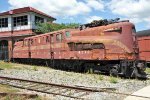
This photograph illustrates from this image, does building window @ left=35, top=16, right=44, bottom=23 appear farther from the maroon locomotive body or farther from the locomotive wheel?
the locomotive wheel

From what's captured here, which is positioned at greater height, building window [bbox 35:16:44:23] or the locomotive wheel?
building window [bbox 35:16:44:23]

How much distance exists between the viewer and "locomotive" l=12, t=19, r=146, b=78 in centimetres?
1744

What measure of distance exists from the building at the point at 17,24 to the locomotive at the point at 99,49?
60.3 feet

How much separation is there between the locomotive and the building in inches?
724

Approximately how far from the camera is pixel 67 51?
2152 cm

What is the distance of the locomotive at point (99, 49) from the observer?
17438 mm

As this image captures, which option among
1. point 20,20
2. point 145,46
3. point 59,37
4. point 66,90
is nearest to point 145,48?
point 145,46

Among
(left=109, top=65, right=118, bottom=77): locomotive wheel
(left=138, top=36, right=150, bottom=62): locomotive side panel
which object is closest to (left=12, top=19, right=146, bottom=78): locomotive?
(left=109, top=65, right=118, bottom=77): locomotive wheel

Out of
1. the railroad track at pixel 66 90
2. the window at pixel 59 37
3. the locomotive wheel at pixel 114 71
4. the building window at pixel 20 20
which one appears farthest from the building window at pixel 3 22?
the railroad track at pixel 66 90

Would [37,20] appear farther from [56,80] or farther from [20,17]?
[56,80]

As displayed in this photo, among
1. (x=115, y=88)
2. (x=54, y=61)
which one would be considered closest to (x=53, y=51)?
(x=54, y=61)

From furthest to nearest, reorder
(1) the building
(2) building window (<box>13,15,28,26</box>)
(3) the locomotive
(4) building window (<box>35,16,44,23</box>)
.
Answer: (4) building window (<box>35,16,44,23</box>), (2) building window (<box>13,15,28,26</box>), (1) the building, (3) the locomotive

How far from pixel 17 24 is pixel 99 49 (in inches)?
1081

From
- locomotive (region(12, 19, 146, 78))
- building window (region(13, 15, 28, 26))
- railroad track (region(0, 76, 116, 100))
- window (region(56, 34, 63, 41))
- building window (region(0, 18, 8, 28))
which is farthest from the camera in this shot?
building window (region(0, 18, 8, 28))
